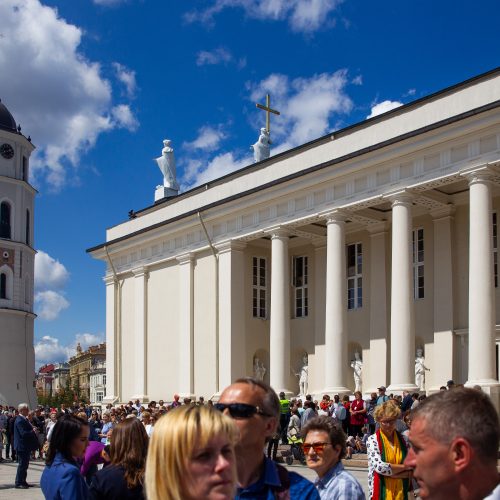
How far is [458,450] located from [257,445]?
1.34 metres

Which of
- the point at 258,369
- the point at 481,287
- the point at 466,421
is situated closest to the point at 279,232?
the point at 258,369

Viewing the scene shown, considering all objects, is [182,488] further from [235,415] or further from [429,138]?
[429,138]

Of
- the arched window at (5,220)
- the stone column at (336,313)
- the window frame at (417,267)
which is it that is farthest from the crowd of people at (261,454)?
the arched window at (5,220)

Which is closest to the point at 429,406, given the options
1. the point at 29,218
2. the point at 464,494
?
the point at 464,494

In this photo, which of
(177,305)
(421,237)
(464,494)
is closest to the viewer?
(464,494)

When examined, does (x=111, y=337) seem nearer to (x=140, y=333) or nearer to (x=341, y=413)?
(x=140, y=333)

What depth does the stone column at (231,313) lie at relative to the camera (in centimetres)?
3281

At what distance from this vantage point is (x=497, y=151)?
914 inches

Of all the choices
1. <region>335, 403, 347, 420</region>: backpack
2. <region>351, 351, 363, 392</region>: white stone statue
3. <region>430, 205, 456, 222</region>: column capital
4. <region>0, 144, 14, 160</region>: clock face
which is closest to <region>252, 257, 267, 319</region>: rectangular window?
<region>351, 351, 363, 392</region>: white stone statue

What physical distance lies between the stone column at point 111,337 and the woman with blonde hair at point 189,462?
38047 millimetres

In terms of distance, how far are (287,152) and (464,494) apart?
95.3ft

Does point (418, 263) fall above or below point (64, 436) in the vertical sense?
above

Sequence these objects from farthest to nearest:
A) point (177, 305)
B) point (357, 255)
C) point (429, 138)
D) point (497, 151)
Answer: point (177, 305) → point (357, 255) → point (429, 138) → point (497, 151)

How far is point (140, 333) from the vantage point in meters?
38.3
